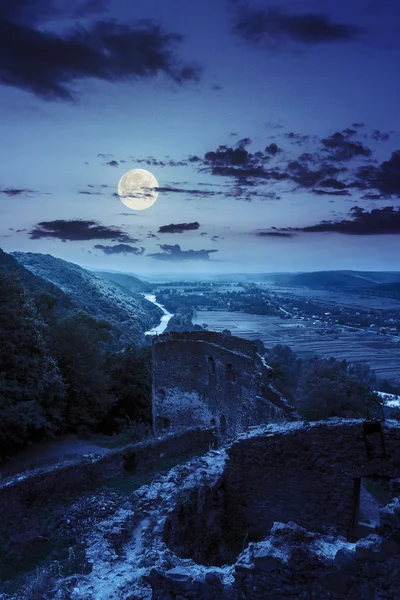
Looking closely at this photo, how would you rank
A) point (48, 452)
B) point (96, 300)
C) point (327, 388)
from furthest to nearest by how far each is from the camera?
1. point (96, 300)
2. point (327, 388)
3. point (48, 452)

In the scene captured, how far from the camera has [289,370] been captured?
157 feet

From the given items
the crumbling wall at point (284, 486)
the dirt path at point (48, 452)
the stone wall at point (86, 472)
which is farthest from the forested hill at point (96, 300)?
the crumbling wall at point (284, 486)

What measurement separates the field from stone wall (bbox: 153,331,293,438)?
72.3ft

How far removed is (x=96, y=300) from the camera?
88.9 m

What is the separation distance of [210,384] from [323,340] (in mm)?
35743

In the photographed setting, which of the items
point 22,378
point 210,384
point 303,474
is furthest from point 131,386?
point 303,474

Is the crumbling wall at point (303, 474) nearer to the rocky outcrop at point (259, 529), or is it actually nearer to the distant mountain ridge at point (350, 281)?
the rocky outcrop at point (259, 529)

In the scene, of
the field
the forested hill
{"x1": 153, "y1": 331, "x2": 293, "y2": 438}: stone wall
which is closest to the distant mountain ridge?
the field

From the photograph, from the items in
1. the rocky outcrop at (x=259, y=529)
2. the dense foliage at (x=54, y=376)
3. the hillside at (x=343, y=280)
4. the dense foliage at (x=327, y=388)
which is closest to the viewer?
the rocky outcrop at (x=259, y=529)

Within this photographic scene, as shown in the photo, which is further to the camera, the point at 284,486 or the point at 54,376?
the point at 54,376

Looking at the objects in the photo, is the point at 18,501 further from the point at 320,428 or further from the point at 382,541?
the point at 382,541

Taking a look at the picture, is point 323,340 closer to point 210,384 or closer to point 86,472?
point 210,384

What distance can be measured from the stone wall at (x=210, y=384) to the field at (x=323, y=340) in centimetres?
2202

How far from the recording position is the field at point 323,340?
44.6m
